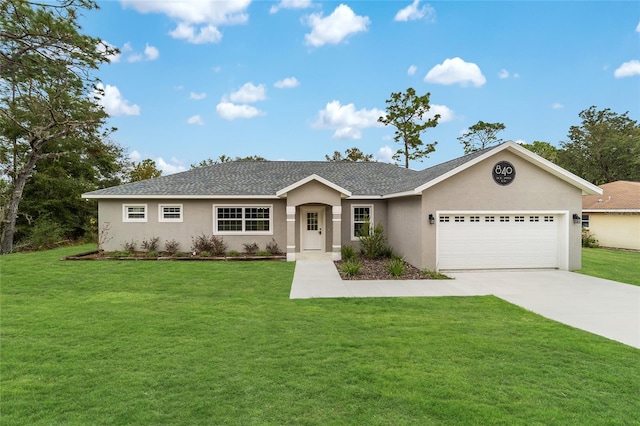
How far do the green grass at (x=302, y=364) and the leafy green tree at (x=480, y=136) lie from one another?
37.0 meters

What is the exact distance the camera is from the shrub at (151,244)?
15.5 m

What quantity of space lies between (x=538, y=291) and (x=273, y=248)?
1048cm

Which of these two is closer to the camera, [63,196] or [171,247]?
[171,247]

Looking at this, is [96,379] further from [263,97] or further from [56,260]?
[263,97]

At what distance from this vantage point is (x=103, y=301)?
7.86 meters

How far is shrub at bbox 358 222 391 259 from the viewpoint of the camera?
14.7 metres

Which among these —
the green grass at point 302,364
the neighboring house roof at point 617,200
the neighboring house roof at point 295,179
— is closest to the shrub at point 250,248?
the neighboring house roof at point 295,179

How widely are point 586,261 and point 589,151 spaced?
26.3 m

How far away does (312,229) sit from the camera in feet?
53.1

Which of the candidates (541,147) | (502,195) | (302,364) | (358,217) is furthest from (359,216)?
(541,147)

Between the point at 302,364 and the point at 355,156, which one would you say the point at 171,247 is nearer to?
the point at 302,364

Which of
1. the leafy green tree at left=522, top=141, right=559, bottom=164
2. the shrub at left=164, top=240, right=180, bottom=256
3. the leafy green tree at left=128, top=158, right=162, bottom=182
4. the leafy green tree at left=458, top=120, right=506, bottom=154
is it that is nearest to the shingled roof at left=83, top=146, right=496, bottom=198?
the shrub at left=164, top=240, right=180, bottom=256

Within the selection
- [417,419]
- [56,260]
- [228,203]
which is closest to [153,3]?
[228,203]

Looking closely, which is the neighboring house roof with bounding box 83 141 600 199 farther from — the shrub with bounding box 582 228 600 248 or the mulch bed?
the shrub with bounding box 582 228 600 248
